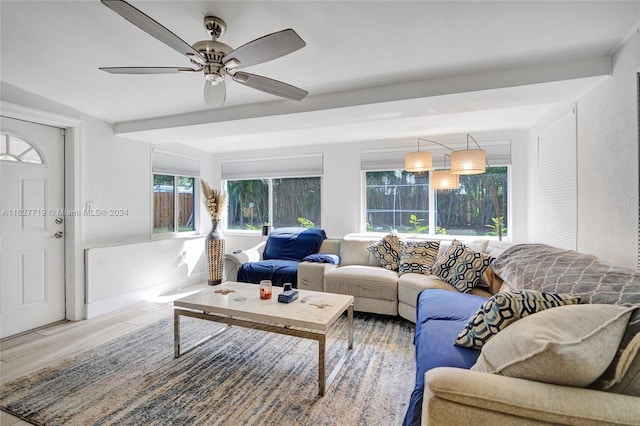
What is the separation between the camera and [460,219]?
4094mm

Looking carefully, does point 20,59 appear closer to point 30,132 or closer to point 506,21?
point 30,132

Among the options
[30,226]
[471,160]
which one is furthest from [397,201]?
[30,226]

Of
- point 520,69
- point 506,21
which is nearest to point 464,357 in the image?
point 506,21

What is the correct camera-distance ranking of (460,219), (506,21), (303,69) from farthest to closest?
(460,219) < (303,69) < (506,21)

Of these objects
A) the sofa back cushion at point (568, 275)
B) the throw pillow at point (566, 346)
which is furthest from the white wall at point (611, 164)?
the throw pillow at point (566, 346)

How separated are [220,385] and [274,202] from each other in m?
3.37

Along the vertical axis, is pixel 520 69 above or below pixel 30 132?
above

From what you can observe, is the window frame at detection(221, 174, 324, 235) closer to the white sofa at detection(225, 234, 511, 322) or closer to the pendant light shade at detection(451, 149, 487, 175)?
the white sofa at detection(225, 234, 511, 322)

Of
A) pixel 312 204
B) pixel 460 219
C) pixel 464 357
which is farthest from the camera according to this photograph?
pixel 312 204

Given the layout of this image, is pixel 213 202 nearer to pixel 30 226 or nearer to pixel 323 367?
pixel 30 226

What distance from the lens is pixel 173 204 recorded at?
4.58 meters

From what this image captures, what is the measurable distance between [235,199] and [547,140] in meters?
4.61

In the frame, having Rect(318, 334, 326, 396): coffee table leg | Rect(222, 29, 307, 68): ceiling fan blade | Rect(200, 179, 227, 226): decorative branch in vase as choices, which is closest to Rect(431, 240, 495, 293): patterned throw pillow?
Rect(318, 334, 326, 396): coffee table leg

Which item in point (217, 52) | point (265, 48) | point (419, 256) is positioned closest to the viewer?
point (265, 48)
